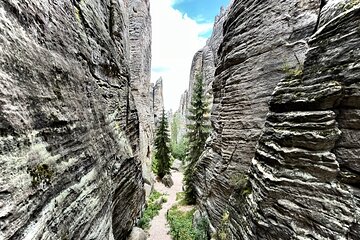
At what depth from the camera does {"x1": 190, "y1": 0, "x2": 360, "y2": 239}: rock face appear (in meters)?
4.82

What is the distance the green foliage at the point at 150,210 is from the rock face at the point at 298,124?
29.0 ft

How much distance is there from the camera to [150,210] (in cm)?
1945

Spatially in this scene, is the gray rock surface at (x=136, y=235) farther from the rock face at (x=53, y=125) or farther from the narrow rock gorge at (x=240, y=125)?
the rock face at (x=53, y=125)

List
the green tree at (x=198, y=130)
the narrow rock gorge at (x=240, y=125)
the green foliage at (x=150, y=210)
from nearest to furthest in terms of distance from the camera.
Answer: the narrow rock gorge at (x=240, y=125), the green foliage at (x=150, y=210), the green tree at (x=198, y=130)

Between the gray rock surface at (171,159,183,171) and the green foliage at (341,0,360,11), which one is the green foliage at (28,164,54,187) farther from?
the gray rock surface at (171,159,183,171)

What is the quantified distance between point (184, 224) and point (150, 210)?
14.9 feet

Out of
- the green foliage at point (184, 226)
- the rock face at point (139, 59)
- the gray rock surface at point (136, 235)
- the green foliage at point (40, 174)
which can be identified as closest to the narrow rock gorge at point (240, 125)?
the green foliage at point (40, 174)

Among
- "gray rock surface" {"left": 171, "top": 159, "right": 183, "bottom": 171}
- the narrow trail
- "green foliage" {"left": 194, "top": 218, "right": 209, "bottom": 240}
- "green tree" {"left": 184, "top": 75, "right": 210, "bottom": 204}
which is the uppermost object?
"green tree" {"left": 184, "top": 75, "right": 210, "bottom": 204}

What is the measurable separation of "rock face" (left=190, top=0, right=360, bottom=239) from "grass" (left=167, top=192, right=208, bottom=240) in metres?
3.96

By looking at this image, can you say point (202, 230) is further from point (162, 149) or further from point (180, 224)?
point (162, 149)

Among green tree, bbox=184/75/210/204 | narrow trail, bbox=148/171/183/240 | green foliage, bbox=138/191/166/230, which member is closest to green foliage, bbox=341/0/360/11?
narrow trail, bbox=148/171/183/240

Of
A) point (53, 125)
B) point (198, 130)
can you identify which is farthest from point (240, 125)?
point (198, 130)

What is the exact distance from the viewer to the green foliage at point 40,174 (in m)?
3.46

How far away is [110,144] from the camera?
321 inches
